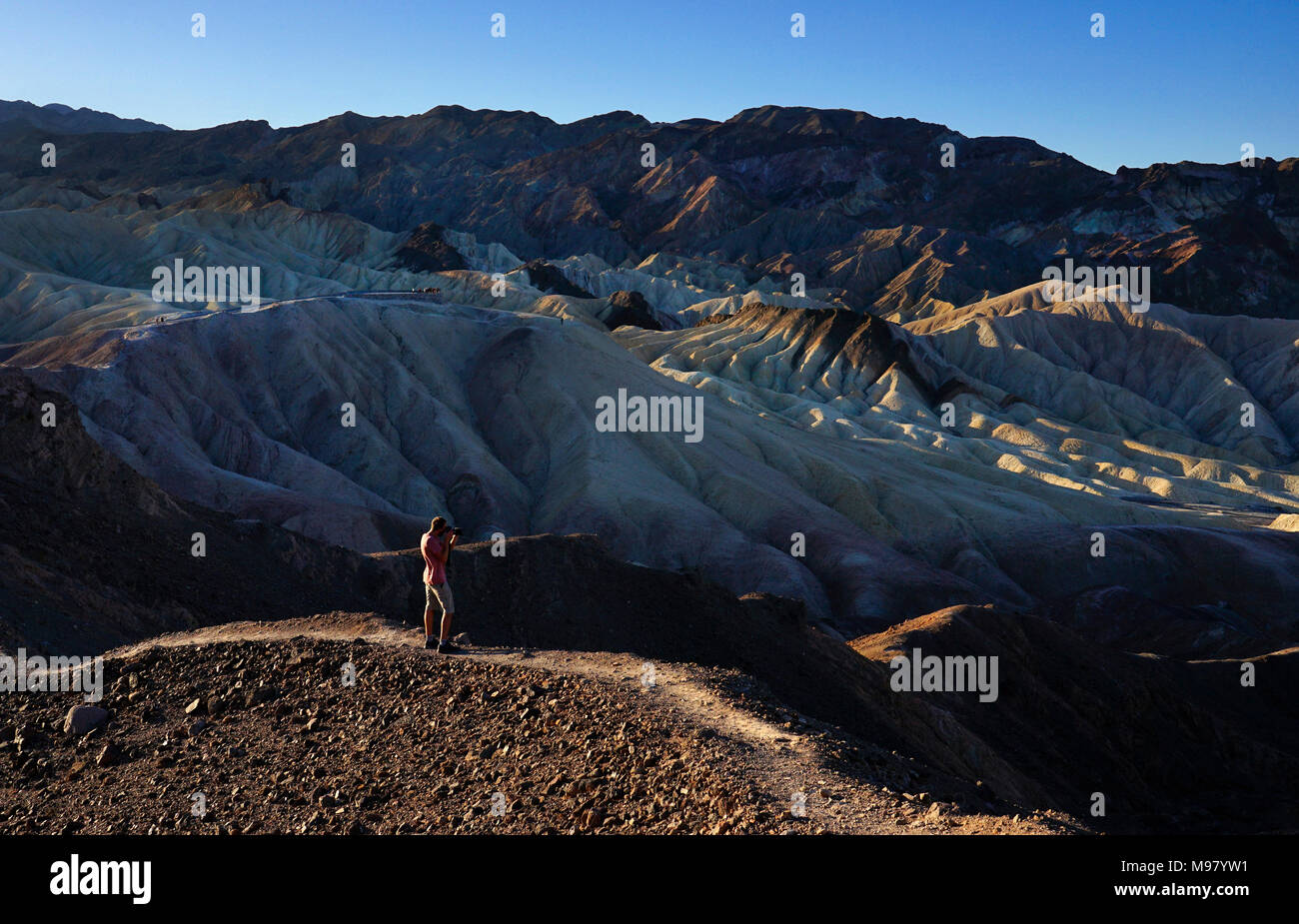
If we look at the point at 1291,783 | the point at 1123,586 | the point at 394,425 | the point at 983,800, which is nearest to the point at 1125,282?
the point at 1123,586

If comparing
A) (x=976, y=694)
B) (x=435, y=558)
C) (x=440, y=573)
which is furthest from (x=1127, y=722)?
(x=435, y=558)

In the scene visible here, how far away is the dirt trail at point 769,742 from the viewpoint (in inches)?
358

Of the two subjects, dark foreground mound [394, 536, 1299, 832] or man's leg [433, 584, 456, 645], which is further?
dark foreground mound [394, 536, 1299, 832]

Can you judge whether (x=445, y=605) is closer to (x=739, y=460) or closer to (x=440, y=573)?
(x=440, y=573)

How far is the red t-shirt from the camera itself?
45.3 feet

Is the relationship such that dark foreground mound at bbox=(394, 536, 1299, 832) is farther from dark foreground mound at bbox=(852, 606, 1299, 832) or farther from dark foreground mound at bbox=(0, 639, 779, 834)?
dark foreground mound at bbox=(0, 639, 779, 834)

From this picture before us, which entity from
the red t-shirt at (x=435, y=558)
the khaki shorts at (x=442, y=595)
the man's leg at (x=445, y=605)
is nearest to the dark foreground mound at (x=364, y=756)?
the man's leg at (x=445, y=605)

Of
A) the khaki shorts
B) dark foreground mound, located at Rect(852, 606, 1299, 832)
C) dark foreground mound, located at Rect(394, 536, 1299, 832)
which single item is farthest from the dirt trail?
dark foreground mound, located at Rect(852, 606, 1299, 832)

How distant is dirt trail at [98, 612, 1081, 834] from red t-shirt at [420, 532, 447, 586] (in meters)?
0.90

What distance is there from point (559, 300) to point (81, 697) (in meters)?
111

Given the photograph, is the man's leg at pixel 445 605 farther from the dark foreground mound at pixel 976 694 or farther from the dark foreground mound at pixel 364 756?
the dark foreground mound at pixel 976 694

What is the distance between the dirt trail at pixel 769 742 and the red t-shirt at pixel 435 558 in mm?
905

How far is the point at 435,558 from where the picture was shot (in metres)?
13.9
